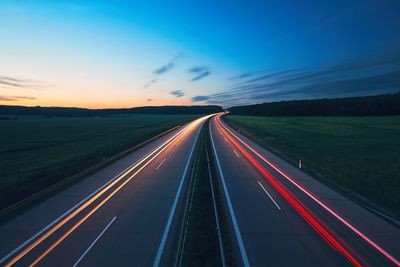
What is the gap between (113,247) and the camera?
35.6 ft

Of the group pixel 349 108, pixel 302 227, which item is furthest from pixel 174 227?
pixel 349 108

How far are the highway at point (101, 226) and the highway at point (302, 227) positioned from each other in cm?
352

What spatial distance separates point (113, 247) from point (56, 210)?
6405mm

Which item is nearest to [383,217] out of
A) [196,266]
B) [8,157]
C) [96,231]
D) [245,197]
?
[245,197]

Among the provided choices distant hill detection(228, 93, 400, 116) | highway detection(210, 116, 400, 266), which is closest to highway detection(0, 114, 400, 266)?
highway detection(210, 116, 400, 266)

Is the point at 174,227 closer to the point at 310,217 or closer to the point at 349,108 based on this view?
the point at 310,217

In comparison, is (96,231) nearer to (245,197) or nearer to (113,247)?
(113,247)

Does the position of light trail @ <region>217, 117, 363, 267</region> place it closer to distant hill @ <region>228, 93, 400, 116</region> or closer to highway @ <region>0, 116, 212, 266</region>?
highway @ <region>0, 116, 212, 266</region>

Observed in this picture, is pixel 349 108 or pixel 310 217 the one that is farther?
pixel 349 108

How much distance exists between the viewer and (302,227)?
12.8 m

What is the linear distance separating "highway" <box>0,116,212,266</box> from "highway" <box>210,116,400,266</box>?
3.52 m

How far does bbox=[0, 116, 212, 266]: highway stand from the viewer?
10.2 meters

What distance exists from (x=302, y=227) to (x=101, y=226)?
9.94m

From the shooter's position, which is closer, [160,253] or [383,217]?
[160,253]
